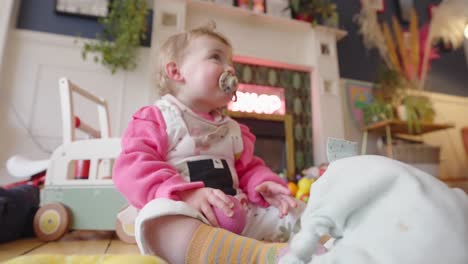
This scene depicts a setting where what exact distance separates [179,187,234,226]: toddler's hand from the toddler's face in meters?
0.24

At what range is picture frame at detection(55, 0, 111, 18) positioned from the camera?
5.94 ft

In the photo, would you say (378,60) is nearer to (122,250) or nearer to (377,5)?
(377,5)

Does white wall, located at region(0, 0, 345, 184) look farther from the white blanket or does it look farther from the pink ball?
the white blanket

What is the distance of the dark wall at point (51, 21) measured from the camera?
1782mm

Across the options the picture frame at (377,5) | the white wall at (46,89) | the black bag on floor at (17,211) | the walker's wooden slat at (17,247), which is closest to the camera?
the walker's wooden slat at (17,247)

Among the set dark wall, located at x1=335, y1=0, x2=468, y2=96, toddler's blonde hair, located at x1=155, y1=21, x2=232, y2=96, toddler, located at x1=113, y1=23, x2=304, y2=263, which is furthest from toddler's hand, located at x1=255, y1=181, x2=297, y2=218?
dark wall, located at x1=335, y1=0, x2=468, y2=96

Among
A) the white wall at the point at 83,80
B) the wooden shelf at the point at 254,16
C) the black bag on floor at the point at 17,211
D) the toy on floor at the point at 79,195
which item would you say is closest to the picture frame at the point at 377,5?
the wooden shelf at the point at 254,16

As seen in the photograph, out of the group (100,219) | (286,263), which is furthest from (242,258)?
(100,219)

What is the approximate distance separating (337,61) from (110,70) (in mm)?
1638

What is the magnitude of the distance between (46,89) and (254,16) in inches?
55.5

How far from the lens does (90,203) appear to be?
1.00 m

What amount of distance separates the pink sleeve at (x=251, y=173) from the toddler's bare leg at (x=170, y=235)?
24 cm

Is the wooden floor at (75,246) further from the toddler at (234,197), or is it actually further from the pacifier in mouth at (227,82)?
the pacifier in mouth at (227,82)

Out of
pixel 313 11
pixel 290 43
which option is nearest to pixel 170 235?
pixel 290 43
